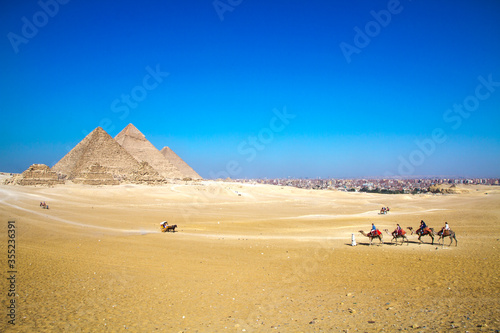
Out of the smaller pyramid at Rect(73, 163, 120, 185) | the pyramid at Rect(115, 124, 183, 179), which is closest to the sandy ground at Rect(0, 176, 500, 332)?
the smaller pyramid at Rect(73, 163, 120, 185)

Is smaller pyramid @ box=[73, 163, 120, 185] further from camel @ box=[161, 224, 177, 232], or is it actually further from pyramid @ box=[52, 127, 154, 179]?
camel @ box=[161, 224, 177, 232]

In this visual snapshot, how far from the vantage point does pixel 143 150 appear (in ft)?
284

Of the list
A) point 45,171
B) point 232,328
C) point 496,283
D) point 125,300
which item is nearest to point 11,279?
point 125,300

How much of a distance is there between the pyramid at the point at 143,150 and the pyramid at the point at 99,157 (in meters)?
14.9

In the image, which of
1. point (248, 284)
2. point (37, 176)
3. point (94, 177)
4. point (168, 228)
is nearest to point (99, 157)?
point (94, 177)

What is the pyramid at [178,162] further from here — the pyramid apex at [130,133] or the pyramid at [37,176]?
the pyramid at [37,176]

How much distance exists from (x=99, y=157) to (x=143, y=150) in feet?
75.3

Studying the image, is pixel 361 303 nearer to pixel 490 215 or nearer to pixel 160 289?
pixel 160 289

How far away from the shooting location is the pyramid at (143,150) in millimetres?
85062

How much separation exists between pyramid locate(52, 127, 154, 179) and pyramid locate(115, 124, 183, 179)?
49.0ft

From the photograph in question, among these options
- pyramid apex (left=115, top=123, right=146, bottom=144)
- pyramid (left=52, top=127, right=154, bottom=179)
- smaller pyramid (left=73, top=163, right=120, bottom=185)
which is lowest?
smaller pyramid (left=73, top=163, right=120, bottom=185)

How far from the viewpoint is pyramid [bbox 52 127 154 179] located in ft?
205

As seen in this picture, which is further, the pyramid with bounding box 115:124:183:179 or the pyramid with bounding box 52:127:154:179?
the pyramid with bounding box 115:124:183:179

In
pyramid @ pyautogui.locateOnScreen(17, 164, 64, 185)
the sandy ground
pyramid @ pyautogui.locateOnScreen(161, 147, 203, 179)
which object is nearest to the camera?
the sandy ground
